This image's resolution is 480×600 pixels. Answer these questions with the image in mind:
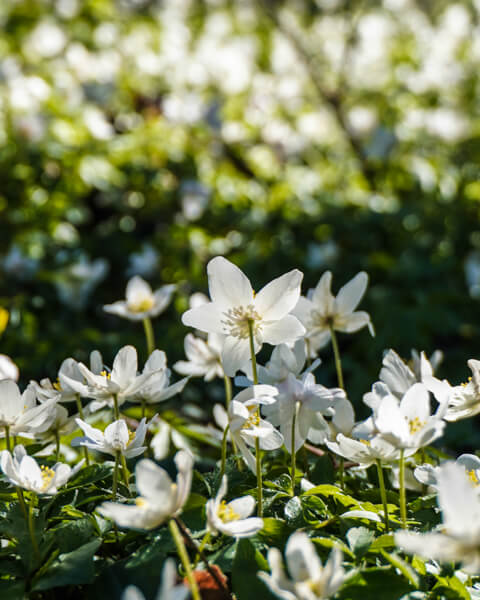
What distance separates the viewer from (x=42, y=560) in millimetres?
955

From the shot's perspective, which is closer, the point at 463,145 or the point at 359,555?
the point at 359,555

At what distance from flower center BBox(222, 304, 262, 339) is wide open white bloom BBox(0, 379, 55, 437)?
1.05 ft

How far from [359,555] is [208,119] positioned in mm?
3870

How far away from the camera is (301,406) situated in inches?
44.9

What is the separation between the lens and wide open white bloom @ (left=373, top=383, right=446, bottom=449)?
3.03 ft

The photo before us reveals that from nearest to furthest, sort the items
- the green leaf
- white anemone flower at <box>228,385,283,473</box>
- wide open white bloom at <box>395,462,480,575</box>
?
wide open white bloom at <box>395,462,480,575</box>, the green leaf, white anemone flower at <box>228,385,283,473</box>

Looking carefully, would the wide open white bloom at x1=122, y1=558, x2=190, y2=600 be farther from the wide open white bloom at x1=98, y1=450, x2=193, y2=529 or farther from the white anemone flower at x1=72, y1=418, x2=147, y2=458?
the white anemone flower at x1=72, y1=418, x2=147, y2=458

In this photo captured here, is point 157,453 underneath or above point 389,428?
underneath

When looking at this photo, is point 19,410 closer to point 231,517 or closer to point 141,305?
point 231,517

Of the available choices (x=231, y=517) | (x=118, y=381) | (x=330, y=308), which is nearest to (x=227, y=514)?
(x=231, y=517)

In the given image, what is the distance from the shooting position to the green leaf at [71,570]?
88 centimetres

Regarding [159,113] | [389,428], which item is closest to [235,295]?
[389,428]

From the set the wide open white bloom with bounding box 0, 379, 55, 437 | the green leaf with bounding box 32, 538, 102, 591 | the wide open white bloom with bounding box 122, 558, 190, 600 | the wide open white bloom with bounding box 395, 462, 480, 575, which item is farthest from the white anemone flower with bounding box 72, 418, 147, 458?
the wide open white bloom with bounding box 395, 462, 480, 575

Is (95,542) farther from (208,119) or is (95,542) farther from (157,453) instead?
(208,119)
